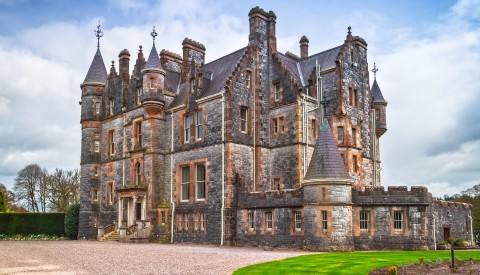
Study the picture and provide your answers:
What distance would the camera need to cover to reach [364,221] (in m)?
27.6

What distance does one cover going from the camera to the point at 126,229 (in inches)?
1396

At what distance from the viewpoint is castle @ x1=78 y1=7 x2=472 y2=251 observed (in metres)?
27.2

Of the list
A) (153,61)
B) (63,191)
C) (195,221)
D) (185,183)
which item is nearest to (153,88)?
(153,61)

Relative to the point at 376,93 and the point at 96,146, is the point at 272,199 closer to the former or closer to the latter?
the point at 376,93

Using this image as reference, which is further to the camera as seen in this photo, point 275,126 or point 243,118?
point 275,126

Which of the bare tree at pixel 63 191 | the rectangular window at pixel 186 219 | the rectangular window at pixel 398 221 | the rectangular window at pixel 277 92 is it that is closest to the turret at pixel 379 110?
the rectangular window at pixel 277 92

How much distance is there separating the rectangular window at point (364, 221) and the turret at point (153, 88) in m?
17.1

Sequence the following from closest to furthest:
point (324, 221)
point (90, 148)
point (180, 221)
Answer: point (324, 221)
point (180, 221)
point (90, 148)

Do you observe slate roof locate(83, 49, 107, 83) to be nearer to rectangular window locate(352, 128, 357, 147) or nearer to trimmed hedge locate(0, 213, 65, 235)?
trimmed hedge locate(0, 213, 65, 235)

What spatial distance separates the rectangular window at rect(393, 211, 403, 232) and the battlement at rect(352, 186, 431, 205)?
576 mm

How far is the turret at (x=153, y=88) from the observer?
121 feet

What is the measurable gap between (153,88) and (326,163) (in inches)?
618

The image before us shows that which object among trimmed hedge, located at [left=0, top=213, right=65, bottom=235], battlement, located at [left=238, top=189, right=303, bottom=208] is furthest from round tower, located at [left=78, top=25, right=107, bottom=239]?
battlement, located at [left=238, top=189, right=303, bottom=208]

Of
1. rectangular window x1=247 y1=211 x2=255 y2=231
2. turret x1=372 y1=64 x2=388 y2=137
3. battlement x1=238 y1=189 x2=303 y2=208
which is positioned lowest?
rectangular window x1=247 y1=211 x2=255 y2=231
